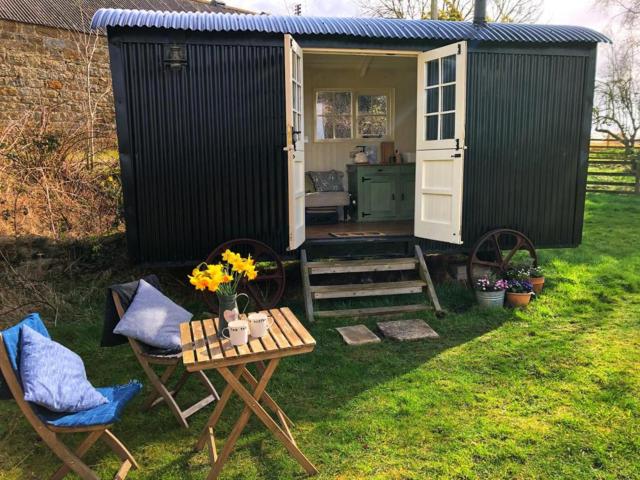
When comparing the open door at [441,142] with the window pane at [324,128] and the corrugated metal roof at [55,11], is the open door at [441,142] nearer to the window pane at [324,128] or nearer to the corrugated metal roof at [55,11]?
the window pane at [324,128]

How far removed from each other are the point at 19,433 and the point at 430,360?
2.98 m

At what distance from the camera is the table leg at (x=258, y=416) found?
2.73m

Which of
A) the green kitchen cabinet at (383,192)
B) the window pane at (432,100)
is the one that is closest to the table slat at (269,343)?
the window pane at (432,100)

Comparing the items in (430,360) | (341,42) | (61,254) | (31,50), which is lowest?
(430,360)

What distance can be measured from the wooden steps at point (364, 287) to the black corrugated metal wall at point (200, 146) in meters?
0.67

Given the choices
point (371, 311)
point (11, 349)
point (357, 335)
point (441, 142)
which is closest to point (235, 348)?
point (11, 349)

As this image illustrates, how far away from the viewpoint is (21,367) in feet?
8.00

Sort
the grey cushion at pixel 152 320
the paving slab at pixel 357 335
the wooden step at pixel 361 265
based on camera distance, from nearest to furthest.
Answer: the grey cushion at pixel 152 320
the paving slab at pixel 357 335
the wooden step at pixel 361 265

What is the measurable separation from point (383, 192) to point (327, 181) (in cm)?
97

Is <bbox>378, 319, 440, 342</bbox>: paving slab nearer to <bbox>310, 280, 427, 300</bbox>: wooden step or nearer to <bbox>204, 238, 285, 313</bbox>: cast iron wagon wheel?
<bbox>310, 280, 427, 300</bbox>: wooden step

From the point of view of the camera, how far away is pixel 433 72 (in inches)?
223

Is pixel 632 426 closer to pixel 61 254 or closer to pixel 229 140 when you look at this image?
pixel 229 140

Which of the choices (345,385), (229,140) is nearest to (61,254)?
(229,140)

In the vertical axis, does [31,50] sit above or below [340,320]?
above
